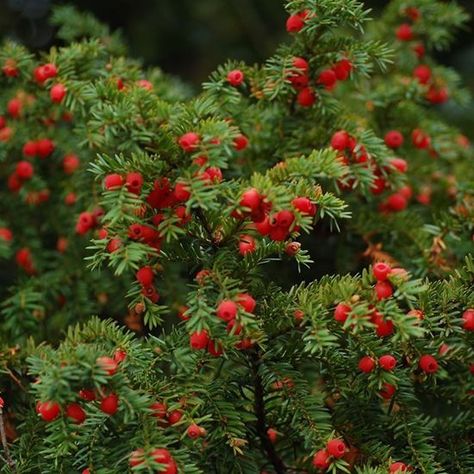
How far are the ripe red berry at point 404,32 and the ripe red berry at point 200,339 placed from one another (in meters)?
0.92

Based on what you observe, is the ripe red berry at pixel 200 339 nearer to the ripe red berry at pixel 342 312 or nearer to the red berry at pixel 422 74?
the ripe red berry at pixel 342 312

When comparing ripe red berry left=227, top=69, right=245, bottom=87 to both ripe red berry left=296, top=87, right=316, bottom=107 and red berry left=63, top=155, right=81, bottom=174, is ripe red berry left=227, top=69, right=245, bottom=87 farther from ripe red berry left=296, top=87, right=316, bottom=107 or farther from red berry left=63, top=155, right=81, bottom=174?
red berry left=63, top=155, right=81, bottom=174

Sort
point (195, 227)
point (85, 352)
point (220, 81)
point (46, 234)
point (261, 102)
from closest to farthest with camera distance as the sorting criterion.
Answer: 1. point (85, 352)
2. point (195, 227)
3. point (220, 81)
4. point (261, 102)
5. point (46, 234)

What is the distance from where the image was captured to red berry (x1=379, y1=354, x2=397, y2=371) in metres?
0.94

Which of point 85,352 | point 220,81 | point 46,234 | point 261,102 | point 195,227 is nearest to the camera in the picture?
point 85,352

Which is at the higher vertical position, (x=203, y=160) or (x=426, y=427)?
(x=203, y=160)

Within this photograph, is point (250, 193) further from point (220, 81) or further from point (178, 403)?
point (220, 81)

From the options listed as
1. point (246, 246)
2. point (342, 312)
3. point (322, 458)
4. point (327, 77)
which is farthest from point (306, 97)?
point (322, 458)

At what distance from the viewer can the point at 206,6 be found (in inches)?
105

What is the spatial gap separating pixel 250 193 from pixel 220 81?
1.16ft

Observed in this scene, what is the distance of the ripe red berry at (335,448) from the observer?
0.92m

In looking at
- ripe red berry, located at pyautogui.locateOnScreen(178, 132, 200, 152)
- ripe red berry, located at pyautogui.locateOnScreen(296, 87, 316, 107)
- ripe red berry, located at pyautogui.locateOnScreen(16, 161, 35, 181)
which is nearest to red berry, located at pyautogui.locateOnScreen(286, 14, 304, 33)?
ripe red berry, located at pyautogui.locateOnScreen(296, 87, 316, 107)

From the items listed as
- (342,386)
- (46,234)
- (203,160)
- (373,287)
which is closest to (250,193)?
(203,160)

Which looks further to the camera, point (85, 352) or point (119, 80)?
point (119, 80)
